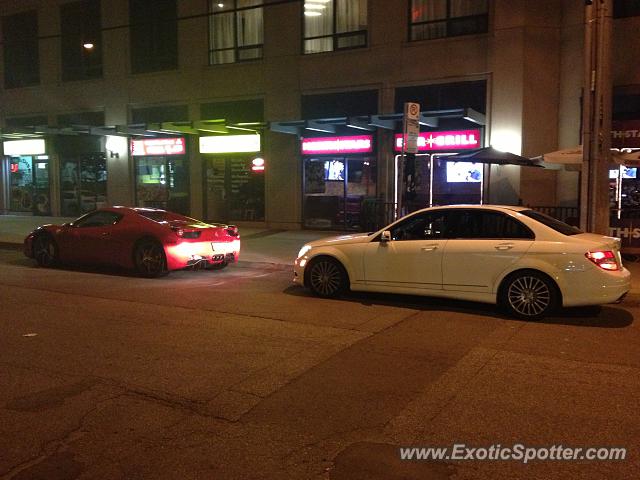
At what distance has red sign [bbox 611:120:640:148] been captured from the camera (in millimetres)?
15570

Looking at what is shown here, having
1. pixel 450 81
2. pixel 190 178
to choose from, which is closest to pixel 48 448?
pixel 450 81

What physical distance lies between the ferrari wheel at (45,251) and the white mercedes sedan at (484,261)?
20.9 feet

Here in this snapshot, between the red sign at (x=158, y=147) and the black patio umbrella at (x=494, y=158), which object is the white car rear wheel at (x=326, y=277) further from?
the red sign at (x=158, y=147)

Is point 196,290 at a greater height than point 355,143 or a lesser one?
lesser

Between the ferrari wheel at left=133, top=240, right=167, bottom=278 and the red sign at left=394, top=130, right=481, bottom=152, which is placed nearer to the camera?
the ferrari wheel at left=133, top=240, right=167, bottom=278

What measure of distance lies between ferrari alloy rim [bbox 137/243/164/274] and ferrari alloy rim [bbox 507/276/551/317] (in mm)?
6392

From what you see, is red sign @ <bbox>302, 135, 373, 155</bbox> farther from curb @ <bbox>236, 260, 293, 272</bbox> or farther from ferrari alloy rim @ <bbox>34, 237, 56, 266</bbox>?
ferrari alloy rim @ <bbox>34, 237, 56, 266</bbox>

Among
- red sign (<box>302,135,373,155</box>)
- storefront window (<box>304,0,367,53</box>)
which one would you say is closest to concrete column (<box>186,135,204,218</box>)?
red sign (<box>302,135,373,155</box>)

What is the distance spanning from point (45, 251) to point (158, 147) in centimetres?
1031

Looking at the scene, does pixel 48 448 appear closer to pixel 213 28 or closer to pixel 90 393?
pixel 90 393

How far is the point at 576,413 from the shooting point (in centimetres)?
484

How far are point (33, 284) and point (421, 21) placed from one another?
1272 centimetres

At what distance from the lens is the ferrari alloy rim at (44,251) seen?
13.1m

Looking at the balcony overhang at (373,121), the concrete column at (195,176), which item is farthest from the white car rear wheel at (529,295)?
the concrete column at (195,176)
